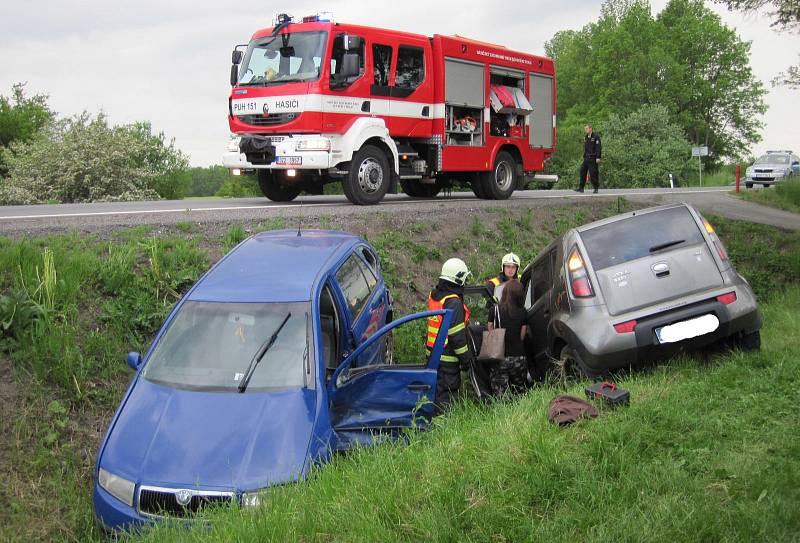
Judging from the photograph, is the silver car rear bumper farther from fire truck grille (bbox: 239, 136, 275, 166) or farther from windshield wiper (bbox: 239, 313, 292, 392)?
fire truck grille (bbox: 239, 136, 275, 166)

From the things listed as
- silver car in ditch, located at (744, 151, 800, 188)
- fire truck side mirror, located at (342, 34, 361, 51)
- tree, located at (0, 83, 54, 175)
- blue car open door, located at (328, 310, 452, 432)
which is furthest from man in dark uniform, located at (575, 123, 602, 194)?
tree, located at (0, 83, 54, 175)

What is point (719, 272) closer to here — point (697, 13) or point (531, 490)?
point (531, 490)

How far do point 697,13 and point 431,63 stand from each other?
201 feet

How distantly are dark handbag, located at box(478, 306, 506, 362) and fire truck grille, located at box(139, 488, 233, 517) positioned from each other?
324 centimetres

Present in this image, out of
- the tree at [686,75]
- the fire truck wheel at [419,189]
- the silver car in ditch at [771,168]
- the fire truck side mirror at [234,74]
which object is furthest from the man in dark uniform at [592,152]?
the tree at [686,75]

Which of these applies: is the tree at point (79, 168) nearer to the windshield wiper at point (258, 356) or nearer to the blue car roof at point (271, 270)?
the blue car roof at point (271, 270)

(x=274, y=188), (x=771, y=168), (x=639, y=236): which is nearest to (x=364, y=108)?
(x=274, y=188)

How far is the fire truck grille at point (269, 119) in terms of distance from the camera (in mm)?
13878

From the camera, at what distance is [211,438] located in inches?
204

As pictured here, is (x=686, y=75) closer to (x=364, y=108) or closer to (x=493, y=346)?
(x=364, y=108)

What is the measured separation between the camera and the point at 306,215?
40.5 ft

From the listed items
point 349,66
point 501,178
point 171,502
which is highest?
point 349,66

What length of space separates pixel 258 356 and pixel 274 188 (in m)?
11.1

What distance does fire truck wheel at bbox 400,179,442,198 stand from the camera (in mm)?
19781
